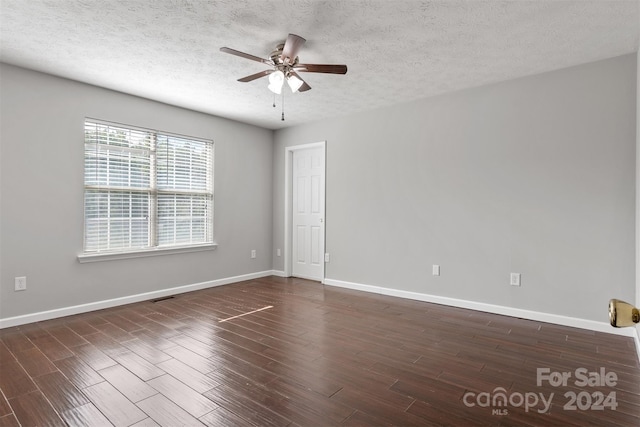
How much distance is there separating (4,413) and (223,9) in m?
2.78

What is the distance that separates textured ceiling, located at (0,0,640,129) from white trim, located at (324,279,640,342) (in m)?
2.43

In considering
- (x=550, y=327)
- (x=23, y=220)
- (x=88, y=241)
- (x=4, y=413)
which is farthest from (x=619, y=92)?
(x=23, y=220)

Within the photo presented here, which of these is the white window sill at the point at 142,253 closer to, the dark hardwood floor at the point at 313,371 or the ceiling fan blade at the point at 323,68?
the dark hardwood floor at the point at 313,371

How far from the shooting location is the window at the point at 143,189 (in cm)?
374

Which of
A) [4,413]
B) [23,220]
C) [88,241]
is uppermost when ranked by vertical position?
[23,220]

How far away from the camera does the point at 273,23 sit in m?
2.46

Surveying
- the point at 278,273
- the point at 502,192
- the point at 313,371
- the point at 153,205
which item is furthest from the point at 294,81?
the point at 278,273

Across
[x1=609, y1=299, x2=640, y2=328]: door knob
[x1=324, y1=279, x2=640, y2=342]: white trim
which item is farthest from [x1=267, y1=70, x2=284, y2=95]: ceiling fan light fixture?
[x1=324, y1=279, x2=640, y2=342]: white trim

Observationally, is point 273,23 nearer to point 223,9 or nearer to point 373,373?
point 223,9

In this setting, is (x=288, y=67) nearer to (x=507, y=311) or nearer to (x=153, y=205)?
(x=153, y=205)

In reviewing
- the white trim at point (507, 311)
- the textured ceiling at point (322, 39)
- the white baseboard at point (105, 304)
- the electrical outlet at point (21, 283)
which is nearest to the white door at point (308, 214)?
the white trim at point (507, 311)

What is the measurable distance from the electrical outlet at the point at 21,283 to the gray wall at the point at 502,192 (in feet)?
11.8

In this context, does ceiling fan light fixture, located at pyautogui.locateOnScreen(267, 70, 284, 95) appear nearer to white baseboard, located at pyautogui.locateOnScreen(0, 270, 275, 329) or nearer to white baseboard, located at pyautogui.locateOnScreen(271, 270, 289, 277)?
white baseboard, located at pyautogui.locateOnScreen(0, 270, 275, 329)

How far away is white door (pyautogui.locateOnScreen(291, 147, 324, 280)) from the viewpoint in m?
5.25
